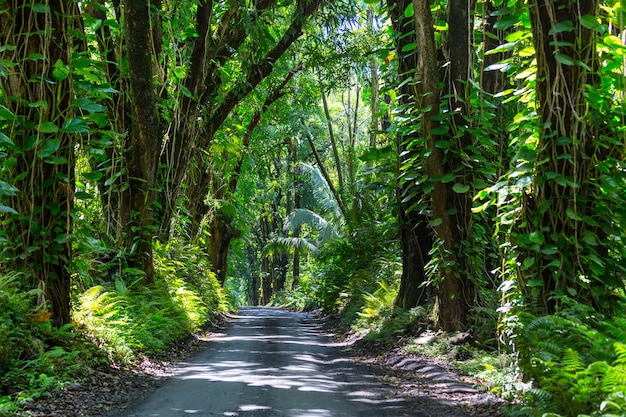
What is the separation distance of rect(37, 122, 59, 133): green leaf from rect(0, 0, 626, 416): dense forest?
0.08ft

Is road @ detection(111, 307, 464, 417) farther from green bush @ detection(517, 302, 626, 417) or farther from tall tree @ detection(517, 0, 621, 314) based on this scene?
tall tree @ detection(517, 0, 621, 314)

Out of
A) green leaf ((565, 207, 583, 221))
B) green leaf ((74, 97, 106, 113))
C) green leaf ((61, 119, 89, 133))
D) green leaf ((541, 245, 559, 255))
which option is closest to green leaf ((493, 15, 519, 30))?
green leaf ((565, 207, 583, 221))

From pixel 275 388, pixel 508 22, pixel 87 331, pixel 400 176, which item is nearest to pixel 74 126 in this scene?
pixel 87 331

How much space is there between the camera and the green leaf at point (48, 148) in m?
6.21

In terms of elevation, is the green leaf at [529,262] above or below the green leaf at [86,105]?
below

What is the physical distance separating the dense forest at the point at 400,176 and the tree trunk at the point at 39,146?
0.07 feet

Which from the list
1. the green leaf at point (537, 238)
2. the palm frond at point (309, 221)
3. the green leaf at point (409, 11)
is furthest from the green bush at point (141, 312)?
the palm frond at point (309, 221)

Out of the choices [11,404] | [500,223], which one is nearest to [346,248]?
[500,223]

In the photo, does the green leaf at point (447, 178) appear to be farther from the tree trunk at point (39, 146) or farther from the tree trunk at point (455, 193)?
the tree trunk at point (39, 146)

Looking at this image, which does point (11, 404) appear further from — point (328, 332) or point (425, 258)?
point (328, 332)

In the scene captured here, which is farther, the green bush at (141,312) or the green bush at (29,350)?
the green bush at (141,312)

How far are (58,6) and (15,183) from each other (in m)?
2.06

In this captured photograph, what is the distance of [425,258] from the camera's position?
9.88 meters

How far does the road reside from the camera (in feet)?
17.7
